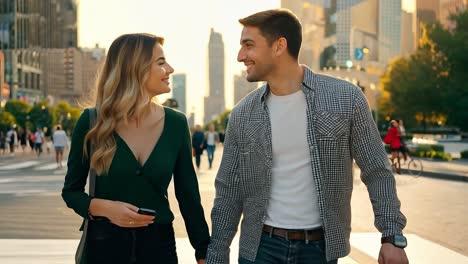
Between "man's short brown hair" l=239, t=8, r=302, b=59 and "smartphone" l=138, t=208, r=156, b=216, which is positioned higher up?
"man's short brown hair" l=239, t=8, r=302, b=59

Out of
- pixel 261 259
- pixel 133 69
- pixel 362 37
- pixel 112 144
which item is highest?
pixel 362 37

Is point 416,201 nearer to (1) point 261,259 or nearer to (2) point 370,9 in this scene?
(1) point 261,259

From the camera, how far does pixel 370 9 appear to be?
5955 inches

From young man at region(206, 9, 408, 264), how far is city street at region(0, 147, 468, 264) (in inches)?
189

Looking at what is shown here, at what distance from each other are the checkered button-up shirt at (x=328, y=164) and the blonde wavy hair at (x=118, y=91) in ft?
1.74

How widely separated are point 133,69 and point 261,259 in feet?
3.37

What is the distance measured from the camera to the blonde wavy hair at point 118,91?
353cm

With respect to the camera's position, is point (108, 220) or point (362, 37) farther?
point (362, 37)

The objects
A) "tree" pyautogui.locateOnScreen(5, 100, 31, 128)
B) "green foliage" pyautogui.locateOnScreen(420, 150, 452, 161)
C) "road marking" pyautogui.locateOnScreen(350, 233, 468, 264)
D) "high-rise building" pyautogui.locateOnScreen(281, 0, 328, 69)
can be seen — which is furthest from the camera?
"high-rise building" pyautogui.locateOnScreen(281, 0, 328, 69)

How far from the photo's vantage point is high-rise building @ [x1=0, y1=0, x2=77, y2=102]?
362 ft

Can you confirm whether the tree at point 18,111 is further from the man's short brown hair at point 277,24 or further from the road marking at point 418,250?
the man's short brown hair at point 277,24

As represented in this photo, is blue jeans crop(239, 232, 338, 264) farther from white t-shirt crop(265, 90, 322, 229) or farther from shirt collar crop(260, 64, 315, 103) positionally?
shirt collar crop(260, 64, 315, 103)

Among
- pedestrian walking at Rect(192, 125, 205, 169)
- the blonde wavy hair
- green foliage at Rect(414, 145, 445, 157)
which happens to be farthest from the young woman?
green foliage at Rect(414, 145, 445, 157)

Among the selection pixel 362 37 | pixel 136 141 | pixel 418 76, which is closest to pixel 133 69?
pixel 136 141
